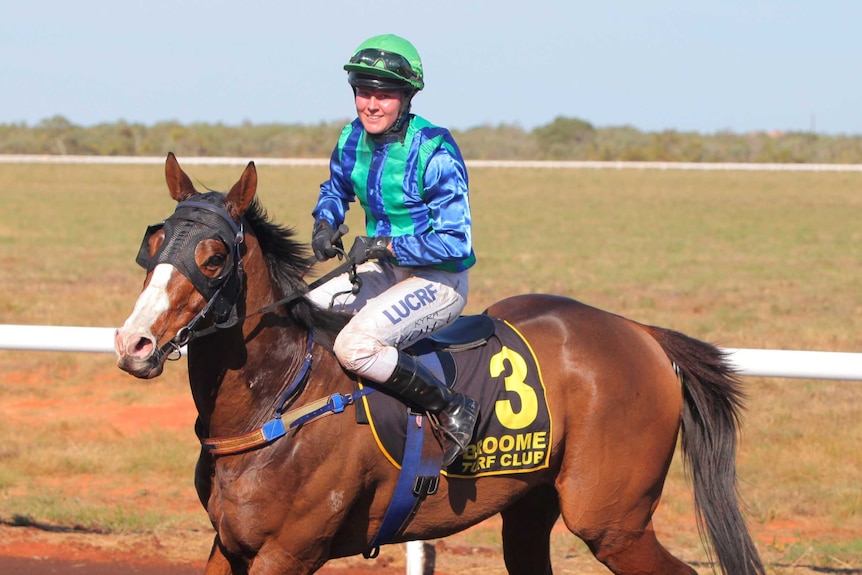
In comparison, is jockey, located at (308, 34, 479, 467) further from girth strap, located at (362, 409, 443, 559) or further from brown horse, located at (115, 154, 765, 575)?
brown horse, located at (115, 154, 765, 575)

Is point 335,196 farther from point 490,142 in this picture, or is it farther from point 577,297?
point 490,142

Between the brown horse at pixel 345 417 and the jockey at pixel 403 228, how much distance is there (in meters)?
0.21

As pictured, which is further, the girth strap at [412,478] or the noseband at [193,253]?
the girth strap at [412,478]

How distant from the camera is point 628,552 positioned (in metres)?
4.28

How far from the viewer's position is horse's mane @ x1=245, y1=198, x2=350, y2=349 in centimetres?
387

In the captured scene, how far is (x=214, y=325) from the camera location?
3598 mm

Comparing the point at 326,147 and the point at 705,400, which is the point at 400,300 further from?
the point at 326,147

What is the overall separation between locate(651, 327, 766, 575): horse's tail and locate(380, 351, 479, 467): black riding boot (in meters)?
1.11

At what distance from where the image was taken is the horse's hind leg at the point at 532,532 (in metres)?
4.61

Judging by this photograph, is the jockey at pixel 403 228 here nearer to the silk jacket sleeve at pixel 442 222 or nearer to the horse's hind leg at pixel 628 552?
the silk jacket sleeve at pixel 442 222

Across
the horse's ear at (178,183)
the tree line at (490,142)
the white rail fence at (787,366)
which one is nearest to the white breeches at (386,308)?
the horse's ear at (178,183)

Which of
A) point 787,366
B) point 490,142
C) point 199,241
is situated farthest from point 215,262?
point 490,142

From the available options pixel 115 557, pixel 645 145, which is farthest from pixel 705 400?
pixel 645 145

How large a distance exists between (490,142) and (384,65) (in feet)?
202
